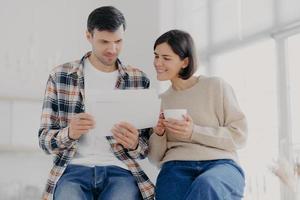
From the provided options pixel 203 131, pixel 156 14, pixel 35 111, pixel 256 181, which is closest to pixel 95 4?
pixel 156 14

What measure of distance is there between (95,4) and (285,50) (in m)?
1.48

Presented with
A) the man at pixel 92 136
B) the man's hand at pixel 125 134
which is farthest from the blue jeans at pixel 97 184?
the man's hand at pixel 125 134

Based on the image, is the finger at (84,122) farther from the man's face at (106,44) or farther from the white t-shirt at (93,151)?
the man's face at (106,44)

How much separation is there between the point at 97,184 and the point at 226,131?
49 centimetres

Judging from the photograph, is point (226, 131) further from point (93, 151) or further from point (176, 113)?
point (93, 151)

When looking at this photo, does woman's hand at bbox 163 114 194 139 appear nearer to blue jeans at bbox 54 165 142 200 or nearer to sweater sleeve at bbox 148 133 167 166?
sweater sleeve at bbox 148 133 167 166

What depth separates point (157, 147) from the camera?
1.66 metres

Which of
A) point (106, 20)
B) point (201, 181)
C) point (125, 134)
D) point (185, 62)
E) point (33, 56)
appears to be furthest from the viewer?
point (33, 56)

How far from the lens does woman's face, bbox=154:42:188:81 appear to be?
1.71 m

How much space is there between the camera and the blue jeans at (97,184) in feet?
4.90

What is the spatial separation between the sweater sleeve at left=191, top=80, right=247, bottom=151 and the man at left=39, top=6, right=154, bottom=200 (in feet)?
0.72

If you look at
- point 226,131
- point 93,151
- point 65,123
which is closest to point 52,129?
point 65,123

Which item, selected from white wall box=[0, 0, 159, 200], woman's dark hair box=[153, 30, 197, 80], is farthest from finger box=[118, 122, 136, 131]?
white wall box=[0, 0, 159, 200]

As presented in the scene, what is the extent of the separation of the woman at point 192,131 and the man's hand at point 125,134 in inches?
4.7
